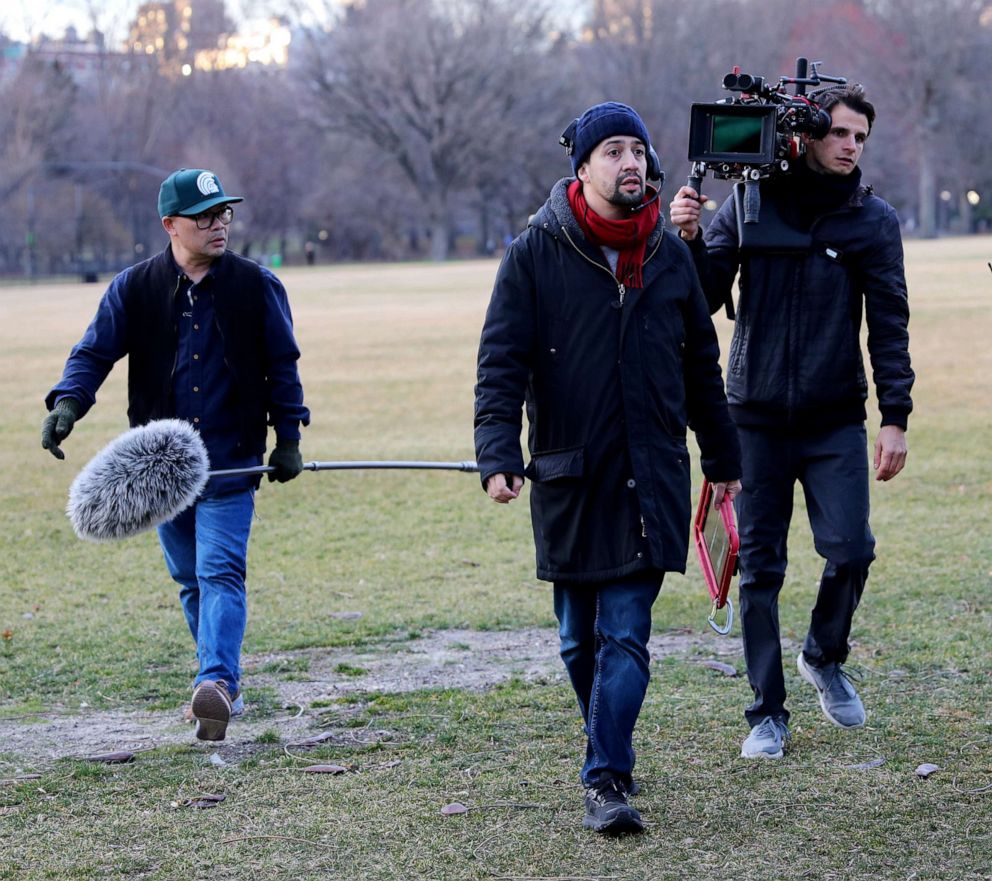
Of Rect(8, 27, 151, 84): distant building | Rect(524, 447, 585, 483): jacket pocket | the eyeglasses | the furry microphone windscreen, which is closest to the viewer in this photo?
Rect(524, 447, 585, 483): jacket pocket

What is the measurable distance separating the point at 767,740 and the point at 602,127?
2.13 meters

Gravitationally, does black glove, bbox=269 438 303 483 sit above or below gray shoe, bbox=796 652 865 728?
above

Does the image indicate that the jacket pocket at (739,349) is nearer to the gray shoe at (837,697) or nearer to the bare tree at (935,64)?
the gray shoe at (837,697)

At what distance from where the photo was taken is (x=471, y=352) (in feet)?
77.2

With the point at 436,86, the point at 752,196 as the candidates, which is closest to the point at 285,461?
the point at 752,196

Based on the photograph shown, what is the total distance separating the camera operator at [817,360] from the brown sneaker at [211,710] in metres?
1.85

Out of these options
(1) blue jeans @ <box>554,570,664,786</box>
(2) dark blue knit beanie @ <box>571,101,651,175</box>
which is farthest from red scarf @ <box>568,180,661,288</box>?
(1) blue jeans @ <box>554,570,664,786</box>

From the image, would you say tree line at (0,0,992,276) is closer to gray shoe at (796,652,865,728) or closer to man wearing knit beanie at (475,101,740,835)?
gray shoe at (796,652,865,728)

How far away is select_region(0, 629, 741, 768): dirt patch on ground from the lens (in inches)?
217

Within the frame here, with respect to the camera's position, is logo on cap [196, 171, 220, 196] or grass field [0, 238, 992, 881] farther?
logo on cap [196, 171, 220, 196]

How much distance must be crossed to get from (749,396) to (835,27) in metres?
91.1

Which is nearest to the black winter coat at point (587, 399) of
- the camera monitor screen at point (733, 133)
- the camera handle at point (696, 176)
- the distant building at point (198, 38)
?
the camera handle at point (696, 176)

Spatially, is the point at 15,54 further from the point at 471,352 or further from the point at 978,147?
the point at 471,352

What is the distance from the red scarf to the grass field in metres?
1.63
